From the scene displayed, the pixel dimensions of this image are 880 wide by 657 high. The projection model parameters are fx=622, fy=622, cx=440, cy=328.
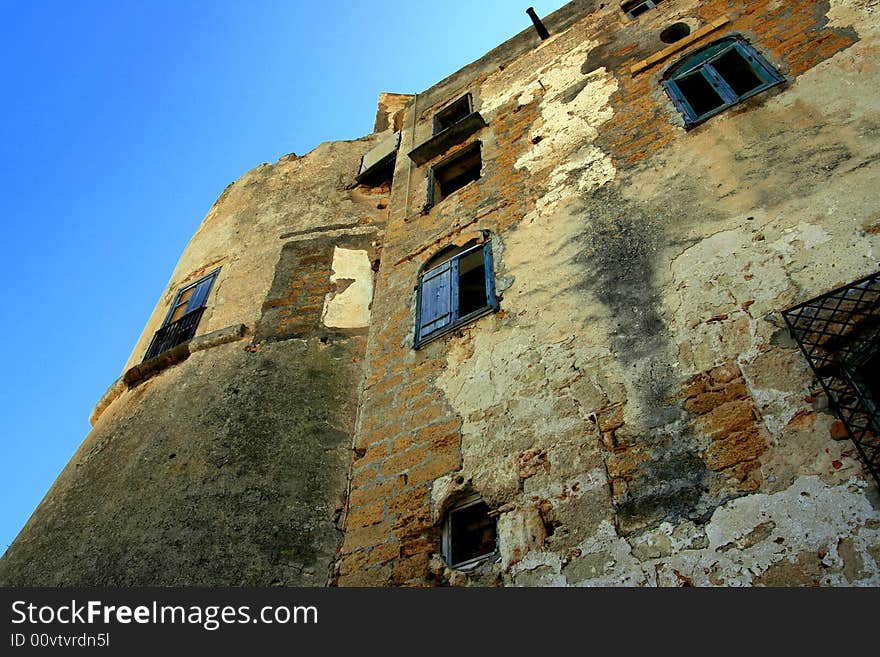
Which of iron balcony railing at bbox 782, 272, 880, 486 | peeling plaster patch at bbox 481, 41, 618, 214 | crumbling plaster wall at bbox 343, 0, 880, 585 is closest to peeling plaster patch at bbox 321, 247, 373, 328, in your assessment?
crumbling plaster wall at bbox 343, 0, 880, 585

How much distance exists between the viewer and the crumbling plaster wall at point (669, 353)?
12.1 feet

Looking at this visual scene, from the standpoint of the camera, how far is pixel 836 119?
17.7 ft

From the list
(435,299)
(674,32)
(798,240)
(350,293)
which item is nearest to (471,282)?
(435,299)

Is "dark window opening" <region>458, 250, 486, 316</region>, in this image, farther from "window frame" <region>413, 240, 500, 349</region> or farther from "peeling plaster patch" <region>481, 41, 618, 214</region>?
"peeling plaster patch" <region>481, 41, 618, 214</region>

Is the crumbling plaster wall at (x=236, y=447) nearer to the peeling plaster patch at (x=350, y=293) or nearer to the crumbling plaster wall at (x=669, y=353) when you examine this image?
the peeling plaster patch at (x=350, y=293)

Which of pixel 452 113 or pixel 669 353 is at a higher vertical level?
pixel 452 113

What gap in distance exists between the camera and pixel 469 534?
4.74 meters

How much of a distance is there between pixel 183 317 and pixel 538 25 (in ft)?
24.3

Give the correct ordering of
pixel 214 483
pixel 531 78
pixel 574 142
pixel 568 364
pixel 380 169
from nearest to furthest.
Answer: pixel 568 364
pixel 214 483
pixel 574 142
pixel 531 78
pixel 380 169

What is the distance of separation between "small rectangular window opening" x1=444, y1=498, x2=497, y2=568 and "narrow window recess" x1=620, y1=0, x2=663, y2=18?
7.72m

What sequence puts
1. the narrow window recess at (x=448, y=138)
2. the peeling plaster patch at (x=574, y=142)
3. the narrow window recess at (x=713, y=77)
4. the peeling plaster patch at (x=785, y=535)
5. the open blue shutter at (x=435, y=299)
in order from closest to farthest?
the peeling plaster patch at (x=785, y=535) → the open blue shutter at (x=435, y=299) → the narrow window recess at (x=713, y=77) → the peeling plaster patch at (x=574, y=142) → the narrow window recess at (x=448, y=138)

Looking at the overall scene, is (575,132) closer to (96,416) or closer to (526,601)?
(526,601)

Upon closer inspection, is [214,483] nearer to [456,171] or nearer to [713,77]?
[456,171]

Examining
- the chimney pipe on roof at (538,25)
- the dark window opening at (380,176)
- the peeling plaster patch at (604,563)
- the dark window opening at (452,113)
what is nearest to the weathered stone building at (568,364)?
the peeling plaster patch at (604,563)
